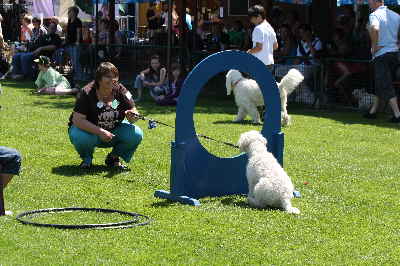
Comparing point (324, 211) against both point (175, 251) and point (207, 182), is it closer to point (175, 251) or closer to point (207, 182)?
point (207, 182)

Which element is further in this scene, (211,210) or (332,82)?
(332,82)

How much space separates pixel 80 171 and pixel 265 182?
2.76 m

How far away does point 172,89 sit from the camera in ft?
Answer: 55.9

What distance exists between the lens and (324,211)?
740cm

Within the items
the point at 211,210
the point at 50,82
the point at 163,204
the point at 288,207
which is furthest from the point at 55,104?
the point at 288,207

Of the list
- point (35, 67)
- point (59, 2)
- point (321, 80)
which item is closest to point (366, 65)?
point (321, 80)

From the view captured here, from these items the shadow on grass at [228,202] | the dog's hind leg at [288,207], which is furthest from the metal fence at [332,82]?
the dog's hind leg at [288,207]

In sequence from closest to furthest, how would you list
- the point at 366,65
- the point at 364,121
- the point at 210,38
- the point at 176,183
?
the point at 176,183, the point at 364,121, the point at 366,65, the point at 210,38

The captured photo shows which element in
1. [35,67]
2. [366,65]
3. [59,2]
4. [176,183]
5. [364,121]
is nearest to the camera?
[176,183]

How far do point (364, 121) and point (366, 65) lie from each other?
1.75 m

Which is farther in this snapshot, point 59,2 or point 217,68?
point 59,2

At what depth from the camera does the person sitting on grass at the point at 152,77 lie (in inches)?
690

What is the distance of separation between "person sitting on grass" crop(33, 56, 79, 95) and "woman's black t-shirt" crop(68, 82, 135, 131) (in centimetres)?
974

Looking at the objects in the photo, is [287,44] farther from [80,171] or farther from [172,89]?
[80,171]
